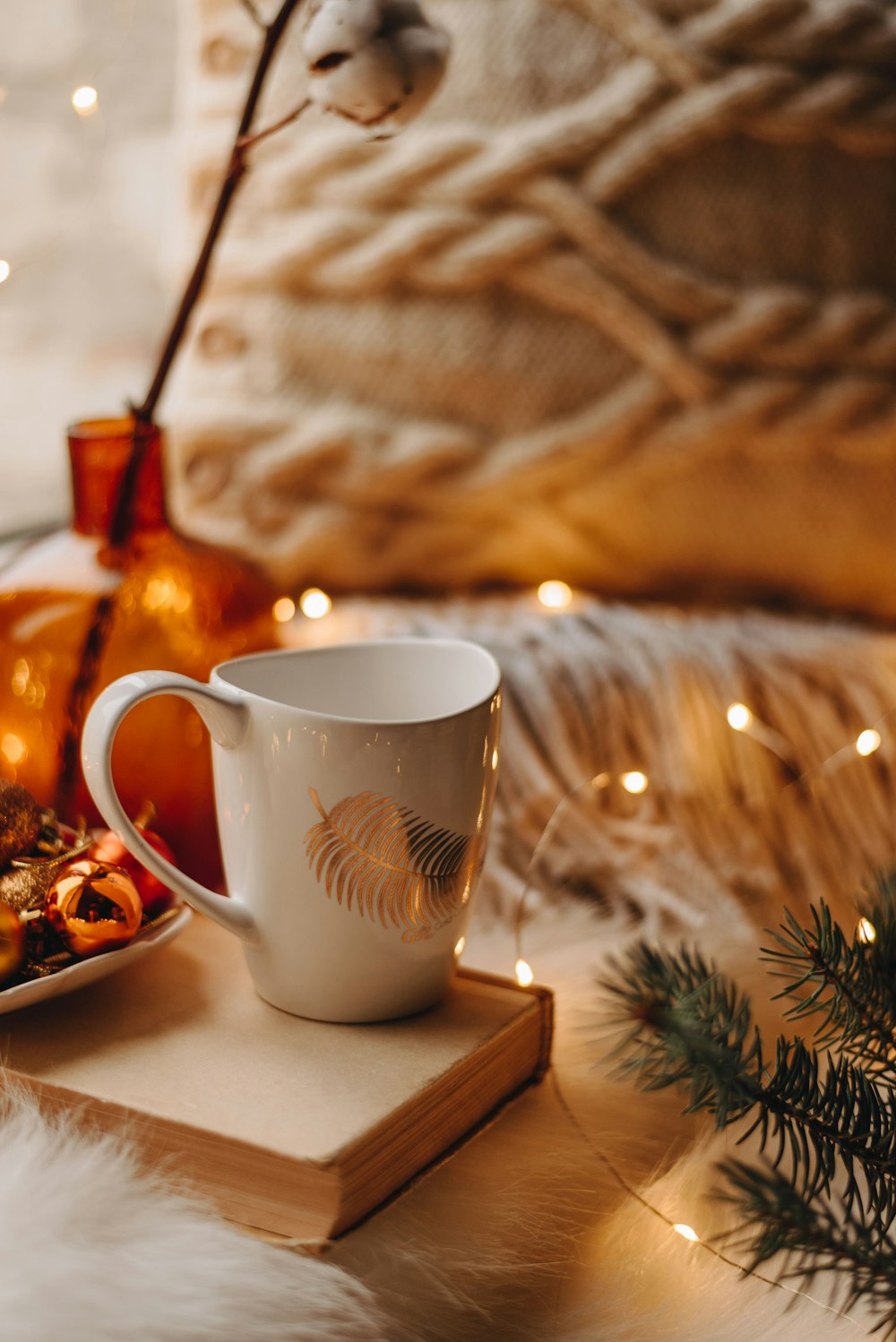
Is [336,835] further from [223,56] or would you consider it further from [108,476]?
[223,56]

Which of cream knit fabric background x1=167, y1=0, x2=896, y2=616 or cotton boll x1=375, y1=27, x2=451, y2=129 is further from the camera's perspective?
cream knit fabric background x1=167, y1=0, x2=896, y2=616

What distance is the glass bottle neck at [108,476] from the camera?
0.54 meters

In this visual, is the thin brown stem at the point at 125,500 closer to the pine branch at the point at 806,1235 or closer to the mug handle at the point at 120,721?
the mug handle at the point at 120,721

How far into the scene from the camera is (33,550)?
0.60 metres

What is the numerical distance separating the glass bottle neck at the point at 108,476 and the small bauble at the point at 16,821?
14 cm

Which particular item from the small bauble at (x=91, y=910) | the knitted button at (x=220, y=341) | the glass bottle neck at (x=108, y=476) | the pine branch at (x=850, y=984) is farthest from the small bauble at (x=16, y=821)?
the knitted button at (x=220, y=341)

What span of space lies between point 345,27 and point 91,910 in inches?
12.4

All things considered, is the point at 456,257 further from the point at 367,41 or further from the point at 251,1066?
the point at 251,1066

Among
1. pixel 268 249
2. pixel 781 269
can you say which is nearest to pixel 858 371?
pixel 781 269

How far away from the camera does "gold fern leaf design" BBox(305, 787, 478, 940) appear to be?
0.42 metres

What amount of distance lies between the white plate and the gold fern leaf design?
0.08m

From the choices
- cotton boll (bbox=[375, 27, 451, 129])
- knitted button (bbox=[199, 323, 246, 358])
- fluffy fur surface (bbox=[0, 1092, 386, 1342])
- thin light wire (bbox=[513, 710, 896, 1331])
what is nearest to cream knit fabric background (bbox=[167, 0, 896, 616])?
knitted button (bbox=[199, 323, 246, 358])

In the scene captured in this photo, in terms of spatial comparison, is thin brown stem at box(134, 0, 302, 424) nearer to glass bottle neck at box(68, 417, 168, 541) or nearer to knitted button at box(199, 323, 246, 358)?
glass bottle neck at box(68, 417, 168, 541)

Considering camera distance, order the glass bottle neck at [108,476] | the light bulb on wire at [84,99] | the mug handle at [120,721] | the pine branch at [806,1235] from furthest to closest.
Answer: the light bulb on wire at [84,99]
the glass bottle neck at [108,476]
the mug handle at [120,721]
the pine branch at [806,1235]
